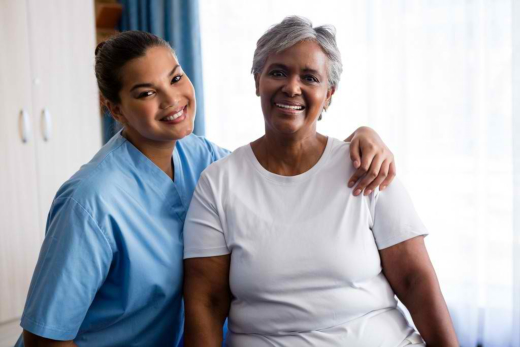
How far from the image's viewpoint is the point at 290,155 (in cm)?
137

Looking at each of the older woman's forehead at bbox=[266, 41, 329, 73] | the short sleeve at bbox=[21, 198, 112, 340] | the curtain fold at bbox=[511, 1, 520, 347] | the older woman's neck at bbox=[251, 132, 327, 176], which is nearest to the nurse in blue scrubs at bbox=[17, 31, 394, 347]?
the short sleeve at bbox=[21, 198, 112, 340]

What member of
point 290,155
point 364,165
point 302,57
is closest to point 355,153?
point 364,165

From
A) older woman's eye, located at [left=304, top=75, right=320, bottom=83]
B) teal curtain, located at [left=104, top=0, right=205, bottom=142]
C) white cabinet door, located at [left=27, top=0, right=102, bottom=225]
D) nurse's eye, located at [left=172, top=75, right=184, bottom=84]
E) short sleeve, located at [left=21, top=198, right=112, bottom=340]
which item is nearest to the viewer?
short sleeve, located at [left=21, top=198, right=112, bottom=340]

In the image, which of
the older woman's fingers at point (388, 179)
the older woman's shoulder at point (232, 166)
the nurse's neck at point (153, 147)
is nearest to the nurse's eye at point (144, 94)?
the nurse's neck at point (153, 147)

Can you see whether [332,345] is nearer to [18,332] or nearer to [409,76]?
[409,76]

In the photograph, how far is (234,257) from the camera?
4.25ft

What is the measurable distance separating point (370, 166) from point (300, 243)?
0.26m

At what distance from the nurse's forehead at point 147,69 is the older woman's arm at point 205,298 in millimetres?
499

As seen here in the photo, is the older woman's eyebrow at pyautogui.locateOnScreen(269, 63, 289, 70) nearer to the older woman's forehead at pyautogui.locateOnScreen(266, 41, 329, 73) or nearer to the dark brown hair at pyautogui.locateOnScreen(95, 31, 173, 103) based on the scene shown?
the older woman's forehead at pyautogui.locateOnScreen(266, 41, 329, 73)

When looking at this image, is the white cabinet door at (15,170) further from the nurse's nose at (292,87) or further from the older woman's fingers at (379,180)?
the older woman's fingers at (379,180)

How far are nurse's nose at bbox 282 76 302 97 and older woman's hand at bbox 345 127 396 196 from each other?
0.68ft

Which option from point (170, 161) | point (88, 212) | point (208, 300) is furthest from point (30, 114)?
point (208, 300)

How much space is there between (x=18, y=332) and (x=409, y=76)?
2.30m

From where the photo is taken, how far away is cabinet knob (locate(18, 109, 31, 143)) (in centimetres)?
252
